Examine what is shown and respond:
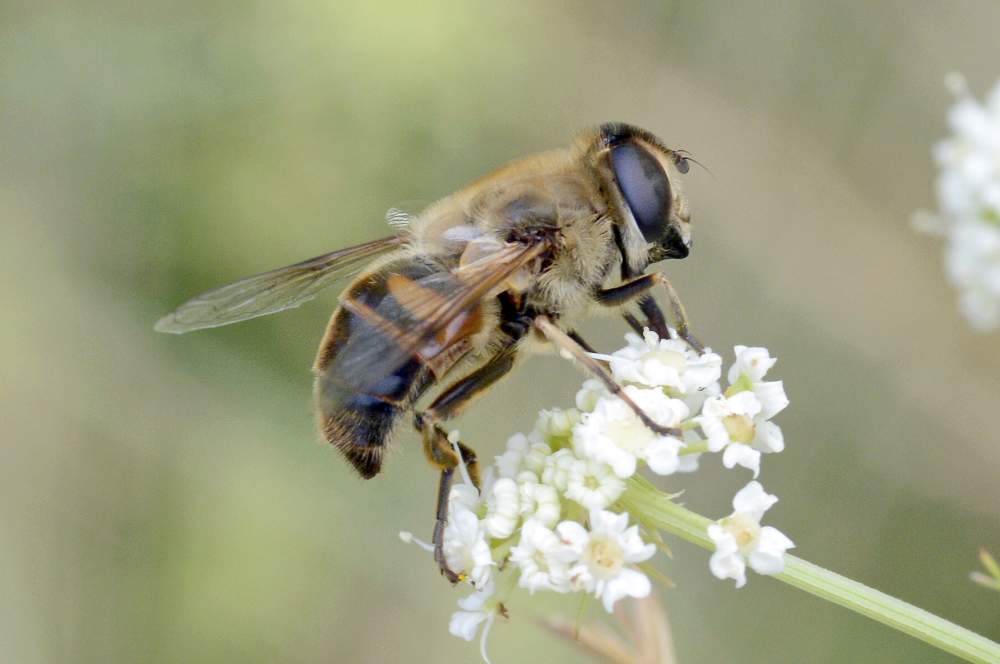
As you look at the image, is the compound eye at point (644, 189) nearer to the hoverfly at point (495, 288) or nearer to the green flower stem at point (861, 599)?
the hoverfly at point (495, 288)

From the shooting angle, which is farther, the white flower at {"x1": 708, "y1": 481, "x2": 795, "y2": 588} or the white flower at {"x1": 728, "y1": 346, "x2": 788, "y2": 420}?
the white flower at {"x1": 728, "y1": 346, "x2": 788, "y2": 420}

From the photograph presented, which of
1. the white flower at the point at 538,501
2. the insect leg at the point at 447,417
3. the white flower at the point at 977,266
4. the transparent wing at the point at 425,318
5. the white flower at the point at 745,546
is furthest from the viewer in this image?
the white flower at the point at 977,266

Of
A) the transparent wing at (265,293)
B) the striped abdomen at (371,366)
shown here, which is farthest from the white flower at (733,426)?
the transparent wing at (265,293)

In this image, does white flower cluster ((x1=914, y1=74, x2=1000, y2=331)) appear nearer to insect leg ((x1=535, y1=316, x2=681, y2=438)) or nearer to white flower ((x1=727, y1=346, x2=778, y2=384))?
white flower ((x1=727, y1=346, x2=778, y2=384))

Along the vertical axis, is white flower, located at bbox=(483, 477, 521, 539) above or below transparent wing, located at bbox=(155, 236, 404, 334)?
below

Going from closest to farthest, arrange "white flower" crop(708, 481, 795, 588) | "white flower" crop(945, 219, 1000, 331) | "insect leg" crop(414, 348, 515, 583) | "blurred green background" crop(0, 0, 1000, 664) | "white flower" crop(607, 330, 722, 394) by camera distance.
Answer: "white flower" crop(708, 481, 795, 588) < "white flower" crop(607, 330, 722, 394) < "insect leg" crop(414, 348, 515, 583) < "white flower" crop(945, 219, 1000, 331) < "blurred green background" crop(0, 0, 1000, 664)

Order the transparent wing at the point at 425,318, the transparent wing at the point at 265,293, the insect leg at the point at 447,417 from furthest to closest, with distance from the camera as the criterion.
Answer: the transparent wing at the point at 265,293
the insect leg at the point at 447,417
the transparent wing at the point at 425,318

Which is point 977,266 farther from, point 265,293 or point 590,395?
point 265,293

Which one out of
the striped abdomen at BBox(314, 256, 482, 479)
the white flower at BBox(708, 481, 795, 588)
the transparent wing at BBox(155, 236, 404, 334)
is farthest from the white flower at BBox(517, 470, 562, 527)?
the transparent wing at BBox(155, 236, 404, 334)
